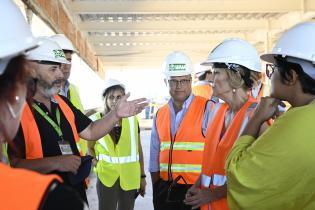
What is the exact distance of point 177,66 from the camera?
3.93 m

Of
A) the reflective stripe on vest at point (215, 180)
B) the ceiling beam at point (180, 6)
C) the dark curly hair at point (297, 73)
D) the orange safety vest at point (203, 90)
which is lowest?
the orange safety vest at point (203, 90)

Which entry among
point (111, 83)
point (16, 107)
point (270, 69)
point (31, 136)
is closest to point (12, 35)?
point (16, 107)

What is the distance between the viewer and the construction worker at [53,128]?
82.4 inches

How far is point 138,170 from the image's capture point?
14.1ft

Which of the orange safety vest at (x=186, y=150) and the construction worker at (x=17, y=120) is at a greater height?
the construction worker at (x=17, y=120)

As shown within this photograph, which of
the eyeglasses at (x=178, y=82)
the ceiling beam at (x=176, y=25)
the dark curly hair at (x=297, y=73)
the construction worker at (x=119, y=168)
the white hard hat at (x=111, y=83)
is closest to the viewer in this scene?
the dark curly hair at (x=297, y=73)

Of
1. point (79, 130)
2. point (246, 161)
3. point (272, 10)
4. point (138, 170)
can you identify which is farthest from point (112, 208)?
point (272, 10)

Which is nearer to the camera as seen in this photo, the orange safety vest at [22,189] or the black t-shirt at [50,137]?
the orange safety vest at [22,189]

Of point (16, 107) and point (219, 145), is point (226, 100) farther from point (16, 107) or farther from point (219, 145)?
point (16, 107)

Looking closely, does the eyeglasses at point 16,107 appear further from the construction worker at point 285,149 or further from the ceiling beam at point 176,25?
the ceiling beam at point 176,25

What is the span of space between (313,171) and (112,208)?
3026 mm

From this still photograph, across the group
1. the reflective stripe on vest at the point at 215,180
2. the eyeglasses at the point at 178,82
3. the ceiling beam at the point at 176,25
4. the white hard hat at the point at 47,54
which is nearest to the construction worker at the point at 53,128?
the white hard hat at the point at 47,54

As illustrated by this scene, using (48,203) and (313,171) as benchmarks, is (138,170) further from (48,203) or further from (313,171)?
(48,203)

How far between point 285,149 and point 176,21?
28.5 feet
